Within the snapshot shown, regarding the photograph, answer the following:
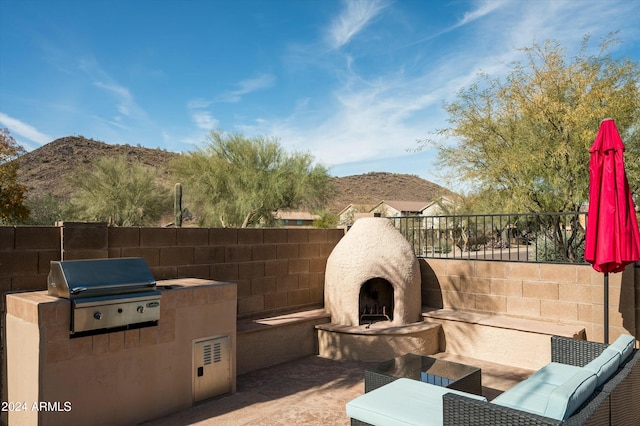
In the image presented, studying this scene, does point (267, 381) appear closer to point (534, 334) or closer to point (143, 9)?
point (534, 334)

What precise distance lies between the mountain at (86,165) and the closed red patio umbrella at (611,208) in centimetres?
1947

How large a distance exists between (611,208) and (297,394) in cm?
440

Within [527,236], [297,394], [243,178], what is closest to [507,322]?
[527,236]

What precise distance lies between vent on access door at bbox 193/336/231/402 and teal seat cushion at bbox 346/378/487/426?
2113 millimetres

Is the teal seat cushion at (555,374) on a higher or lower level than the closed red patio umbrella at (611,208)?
lower

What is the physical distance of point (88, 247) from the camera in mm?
4750

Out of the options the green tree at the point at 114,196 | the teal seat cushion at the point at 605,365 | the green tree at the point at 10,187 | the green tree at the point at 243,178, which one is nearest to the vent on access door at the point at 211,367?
the teal seat cushion at the point at 605,365

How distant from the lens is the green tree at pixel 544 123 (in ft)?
32.8

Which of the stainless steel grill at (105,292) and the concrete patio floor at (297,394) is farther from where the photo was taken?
the concrete patio floor at (297,394)

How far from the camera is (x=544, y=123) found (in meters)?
10.7

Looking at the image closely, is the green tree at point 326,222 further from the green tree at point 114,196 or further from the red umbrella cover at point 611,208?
the red umbrella cover at point 611,208

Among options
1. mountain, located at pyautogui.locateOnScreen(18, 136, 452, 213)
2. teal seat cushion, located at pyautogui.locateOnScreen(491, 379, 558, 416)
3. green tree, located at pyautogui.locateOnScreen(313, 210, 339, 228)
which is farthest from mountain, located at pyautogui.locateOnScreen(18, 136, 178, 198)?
teal seat cushion, located at pyautogui.locateOnScreen(491, 379, 558, 416)

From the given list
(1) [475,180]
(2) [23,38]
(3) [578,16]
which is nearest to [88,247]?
(1) [475,180]

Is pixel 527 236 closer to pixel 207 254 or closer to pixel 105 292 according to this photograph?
pixel 207 254
